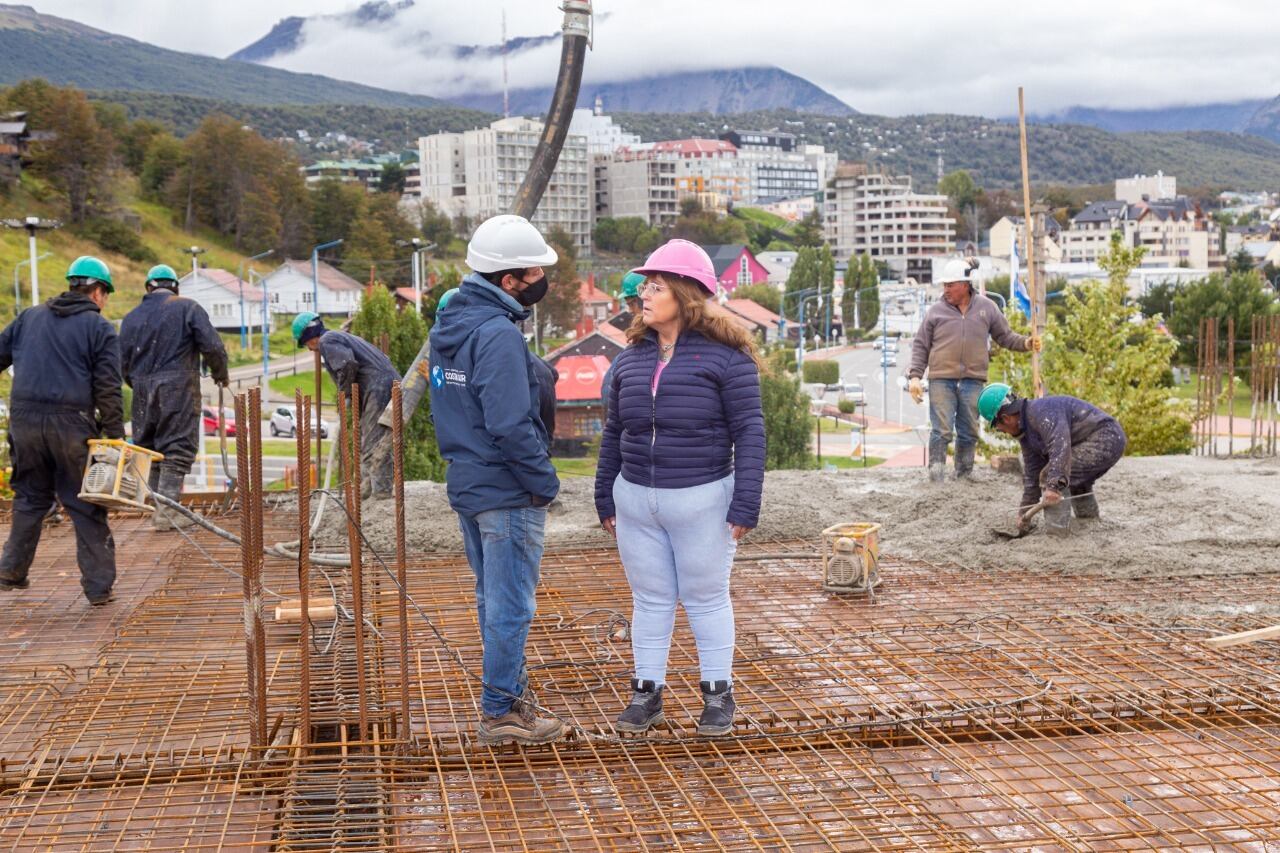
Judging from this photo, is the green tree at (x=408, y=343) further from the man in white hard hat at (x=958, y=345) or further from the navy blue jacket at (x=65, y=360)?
the navy blue jacket at (x=65, y=360)

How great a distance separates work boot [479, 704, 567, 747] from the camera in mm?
3701

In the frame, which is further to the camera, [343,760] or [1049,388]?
[1049,388]

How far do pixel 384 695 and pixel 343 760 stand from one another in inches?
25.6

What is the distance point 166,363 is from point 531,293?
3737 millimetres

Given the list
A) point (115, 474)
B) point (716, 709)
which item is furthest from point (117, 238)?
point (716, 709)

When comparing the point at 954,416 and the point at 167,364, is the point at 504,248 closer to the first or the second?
the point at 167,364

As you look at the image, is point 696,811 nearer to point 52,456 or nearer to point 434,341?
point 434,341

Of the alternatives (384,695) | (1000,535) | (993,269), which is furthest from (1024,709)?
(993,269)

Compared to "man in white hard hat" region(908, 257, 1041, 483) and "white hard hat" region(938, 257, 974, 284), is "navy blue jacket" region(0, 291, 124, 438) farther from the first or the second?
"white hard hat" region(938, 257, 974, 284)

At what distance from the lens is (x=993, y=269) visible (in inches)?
3959

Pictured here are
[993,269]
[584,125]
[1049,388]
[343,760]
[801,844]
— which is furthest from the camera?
[584,125]

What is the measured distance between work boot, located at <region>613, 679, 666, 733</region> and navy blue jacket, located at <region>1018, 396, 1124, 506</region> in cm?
302

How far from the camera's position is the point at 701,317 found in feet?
12.3

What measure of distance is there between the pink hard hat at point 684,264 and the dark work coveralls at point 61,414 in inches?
116
